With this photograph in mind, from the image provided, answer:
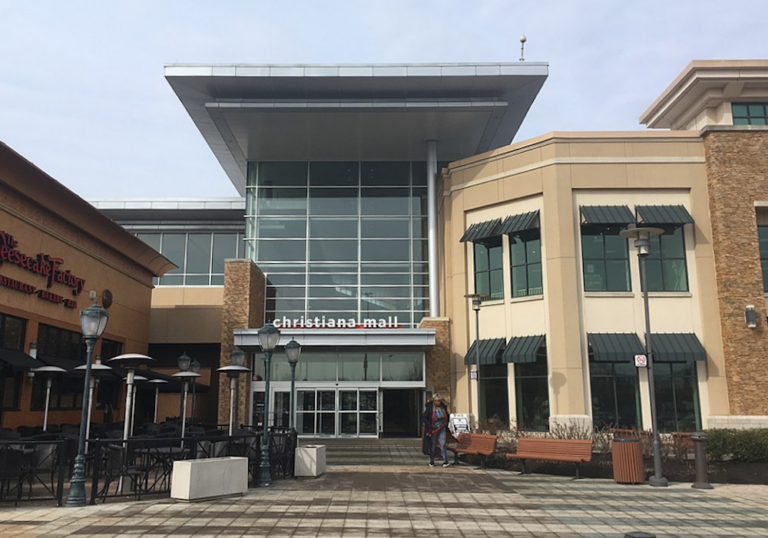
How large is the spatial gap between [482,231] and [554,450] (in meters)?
12.4

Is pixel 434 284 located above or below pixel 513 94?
below

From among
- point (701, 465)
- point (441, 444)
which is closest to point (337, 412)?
point (441, 444)

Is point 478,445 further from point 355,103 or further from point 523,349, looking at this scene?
point 355,103

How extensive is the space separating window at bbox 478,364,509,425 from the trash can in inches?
393

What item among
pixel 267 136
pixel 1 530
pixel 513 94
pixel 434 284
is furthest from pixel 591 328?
pixel 1 530

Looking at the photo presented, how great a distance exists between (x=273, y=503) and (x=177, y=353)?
22.6 m

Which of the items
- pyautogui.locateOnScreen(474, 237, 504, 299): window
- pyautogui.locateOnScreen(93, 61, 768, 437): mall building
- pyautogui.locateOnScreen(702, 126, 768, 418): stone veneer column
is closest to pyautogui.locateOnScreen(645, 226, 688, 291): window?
pyautogui.locateOnScreen(93, 61, 768, 437): mall building

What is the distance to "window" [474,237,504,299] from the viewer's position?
85.5 ft

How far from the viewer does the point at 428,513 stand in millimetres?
10734

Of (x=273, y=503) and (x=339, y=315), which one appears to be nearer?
(x=273, y=503)

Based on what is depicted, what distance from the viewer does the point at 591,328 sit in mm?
23391

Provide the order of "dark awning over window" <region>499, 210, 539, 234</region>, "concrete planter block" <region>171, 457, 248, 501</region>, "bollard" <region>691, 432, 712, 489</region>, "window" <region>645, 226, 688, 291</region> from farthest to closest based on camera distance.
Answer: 1. "dark awning over window" <region>499, 210, 539, 234</region>
2. "window" <region>645, 226, 688, 291</region>
3. "bollard" <region>691, 432, 712, 489</region>
4. "concrete planter block" <region>171, 457, 248, 501</region>

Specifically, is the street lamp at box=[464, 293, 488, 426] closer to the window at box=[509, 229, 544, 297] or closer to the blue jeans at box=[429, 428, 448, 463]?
the window at box=[509, 229, 544, 297]

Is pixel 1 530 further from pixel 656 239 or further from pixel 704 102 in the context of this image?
pixel 704 102
